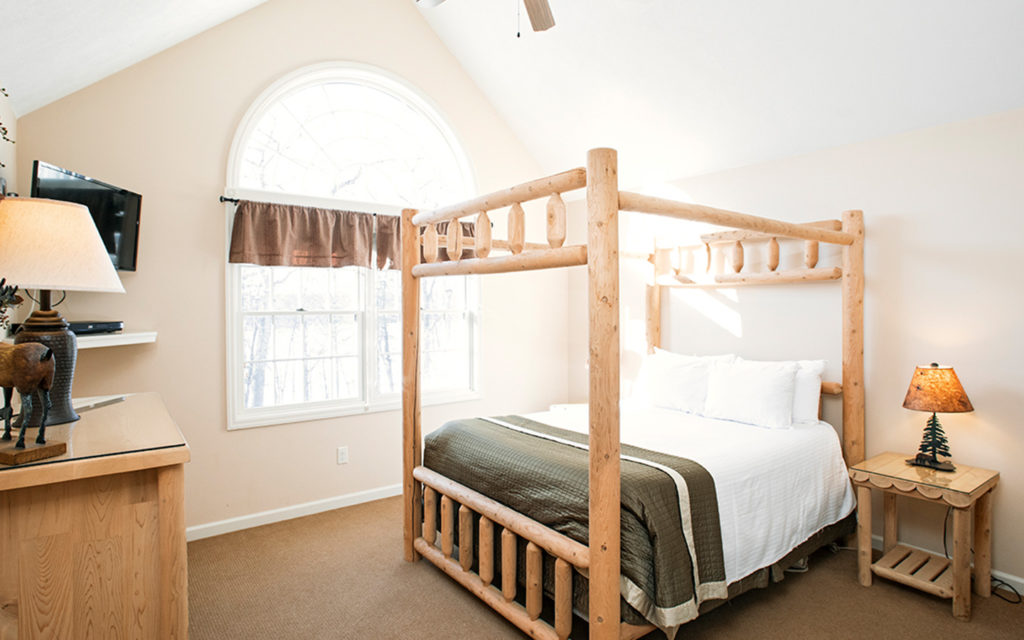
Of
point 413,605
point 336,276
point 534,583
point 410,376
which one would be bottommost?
point 413,605

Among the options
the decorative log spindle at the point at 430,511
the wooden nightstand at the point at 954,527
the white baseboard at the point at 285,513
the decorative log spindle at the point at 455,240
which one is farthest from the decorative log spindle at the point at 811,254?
the white baseboard at the point at 285,513

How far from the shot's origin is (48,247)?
1.46 meters

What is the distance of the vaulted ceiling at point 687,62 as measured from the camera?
2473mm

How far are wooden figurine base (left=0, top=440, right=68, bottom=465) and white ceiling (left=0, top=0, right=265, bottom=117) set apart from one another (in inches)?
56.5

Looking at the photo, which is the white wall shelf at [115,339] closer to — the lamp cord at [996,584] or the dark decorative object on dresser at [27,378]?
the dark decorative object on dresser at [27,378]

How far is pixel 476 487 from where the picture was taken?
2.69m


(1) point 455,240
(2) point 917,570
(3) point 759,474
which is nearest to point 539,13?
(1) point 455,240

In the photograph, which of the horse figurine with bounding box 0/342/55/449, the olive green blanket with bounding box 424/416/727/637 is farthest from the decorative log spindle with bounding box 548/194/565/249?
the horse figurine with bounding box 0/342/55/449

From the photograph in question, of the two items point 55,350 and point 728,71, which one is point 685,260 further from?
point 55,350

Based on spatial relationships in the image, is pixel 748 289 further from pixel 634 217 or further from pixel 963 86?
pixel 963 86

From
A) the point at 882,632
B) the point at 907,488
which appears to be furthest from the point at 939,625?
the point at 907,488

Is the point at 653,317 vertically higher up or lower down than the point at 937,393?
higher up

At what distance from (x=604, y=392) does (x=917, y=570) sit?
2.06 meters

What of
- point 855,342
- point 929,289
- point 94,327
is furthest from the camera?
point 855,342
